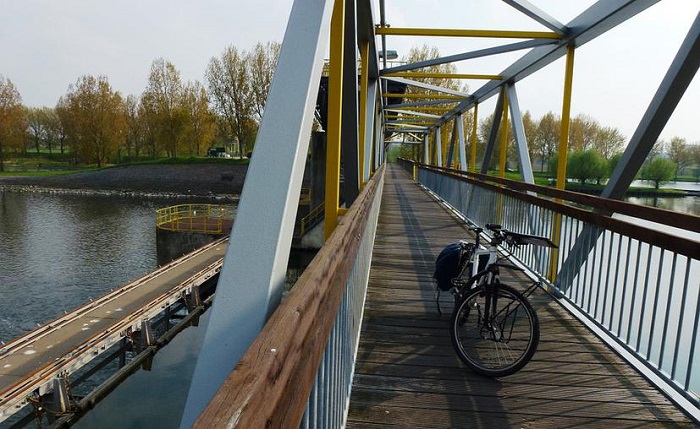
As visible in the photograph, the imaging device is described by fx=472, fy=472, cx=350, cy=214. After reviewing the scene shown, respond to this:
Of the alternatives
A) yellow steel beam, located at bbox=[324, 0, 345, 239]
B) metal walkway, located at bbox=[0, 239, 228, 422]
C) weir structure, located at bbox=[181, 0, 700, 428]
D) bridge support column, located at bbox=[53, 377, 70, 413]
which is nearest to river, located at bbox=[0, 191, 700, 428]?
bridge support column, located at bbox=[53, 377, 70, 413]

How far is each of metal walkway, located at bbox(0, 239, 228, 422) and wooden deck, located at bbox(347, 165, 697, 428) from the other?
7265 mm

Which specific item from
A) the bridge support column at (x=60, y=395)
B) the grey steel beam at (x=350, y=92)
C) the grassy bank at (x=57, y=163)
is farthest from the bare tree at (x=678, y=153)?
the grassy bank at (x=57, y=163)

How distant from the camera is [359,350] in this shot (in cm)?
337

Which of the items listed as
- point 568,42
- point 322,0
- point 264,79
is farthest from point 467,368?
point 264,79

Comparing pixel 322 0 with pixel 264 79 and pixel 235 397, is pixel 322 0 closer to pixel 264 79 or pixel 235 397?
pixel 235 397

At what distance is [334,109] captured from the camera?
419cm

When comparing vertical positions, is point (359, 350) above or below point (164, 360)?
above

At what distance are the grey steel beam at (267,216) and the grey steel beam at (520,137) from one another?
7111 millimetres

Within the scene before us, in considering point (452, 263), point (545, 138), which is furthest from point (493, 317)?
point (545, 138)

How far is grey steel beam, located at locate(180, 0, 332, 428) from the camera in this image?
1.53 meters

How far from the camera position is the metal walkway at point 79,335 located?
840cm

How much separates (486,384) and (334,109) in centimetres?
255

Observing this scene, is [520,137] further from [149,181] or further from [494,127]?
[149,181]

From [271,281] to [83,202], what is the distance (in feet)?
144
